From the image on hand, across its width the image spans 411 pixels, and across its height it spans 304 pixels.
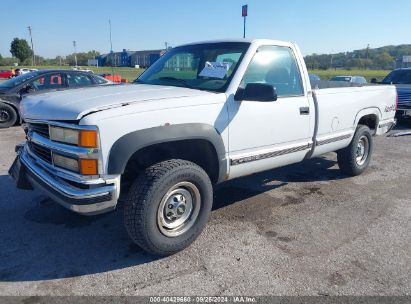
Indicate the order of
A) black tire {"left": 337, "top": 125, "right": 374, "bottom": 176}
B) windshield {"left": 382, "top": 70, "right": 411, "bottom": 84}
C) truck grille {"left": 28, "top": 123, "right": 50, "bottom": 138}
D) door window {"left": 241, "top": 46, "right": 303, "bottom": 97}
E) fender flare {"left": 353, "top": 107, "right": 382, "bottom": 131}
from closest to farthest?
1. truck grille {"left": 28, "top": 123, "right": 50, "bottom": 138}
2. door window {"left": 241, "top": 46, "right": 303, "bottom": 97}
3. fender flare {"left": 353, "top": 107, "right": 382, "bottom": 131}
4. black tire {"left": 337, "top": 125, "right": 374, "bottom": 176}
5. windshield {"left": 382, "top": 70, "right": 411, "bottom": 84}

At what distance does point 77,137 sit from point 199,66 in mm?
1864

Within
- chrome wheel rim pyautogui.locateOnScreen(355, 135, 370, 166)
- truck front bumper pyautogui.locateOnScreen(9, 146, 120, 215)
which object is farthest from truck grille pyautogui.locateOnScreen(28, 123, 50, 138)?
chrome wheel rim pyautogui.locateOnScreen(355, 135, 370, 166)

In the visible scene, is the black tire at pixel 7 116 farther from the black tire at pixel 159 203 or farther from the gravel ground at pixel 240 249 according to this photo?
the black tire at pixel 159 203

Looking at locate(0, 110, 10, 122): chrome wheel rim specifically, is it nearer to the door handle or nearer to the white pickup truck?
the white pickup truck

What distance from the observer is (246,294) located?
271 centimetres

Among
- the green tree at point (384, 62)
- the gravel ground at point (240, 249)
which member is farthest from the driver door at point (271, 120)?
the green tree at point (384, 62)

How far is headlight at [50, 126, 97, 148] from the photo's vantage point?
2648 millimetres

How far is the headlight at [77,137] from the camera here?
265cm

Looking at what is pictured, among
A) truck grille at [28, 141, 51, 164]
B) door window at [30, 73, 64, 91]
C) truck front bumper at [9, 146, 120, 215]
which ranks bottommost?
truck front bumper at [9, 146, 120, 215]

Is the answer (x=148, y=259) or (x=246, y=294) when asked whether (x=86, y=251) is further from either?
(x=246, y=294)

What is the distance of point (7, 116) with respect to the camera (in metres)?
9.36

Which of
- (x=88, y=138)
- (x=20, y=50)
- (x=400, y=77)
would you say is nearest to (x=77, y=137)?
(x=88, y=138)

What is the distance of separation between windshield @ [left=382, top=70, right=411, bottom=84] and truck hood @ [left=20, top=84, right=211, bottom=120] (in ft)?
33.3

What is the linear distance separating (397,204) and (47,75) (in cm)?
864
